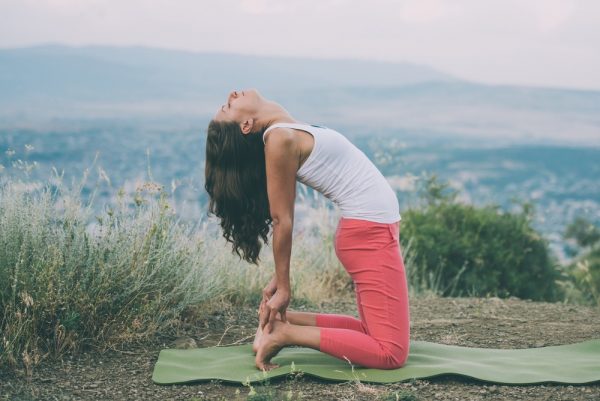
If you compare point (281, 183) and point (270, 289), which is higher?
point (281, 183)

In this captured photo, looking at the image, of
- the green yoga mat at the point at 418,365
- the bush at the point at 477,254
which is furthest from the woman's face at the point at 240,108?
the bush at the point at 477,254

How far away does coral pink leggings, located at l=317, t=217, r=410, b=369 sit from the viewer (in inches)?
165

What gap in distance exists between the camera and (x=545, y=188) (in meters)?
37.0

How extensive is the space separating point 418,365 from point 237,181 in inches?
56.4

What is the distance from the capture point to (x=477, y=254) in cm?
869

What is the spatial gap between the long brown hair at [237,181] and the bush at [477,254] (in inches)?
157

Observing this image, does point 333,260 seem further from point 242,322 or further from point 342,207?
point 342,207

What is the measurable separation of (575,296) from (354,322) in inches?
237

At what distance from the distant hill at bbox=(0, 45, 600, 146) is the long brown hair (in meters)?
45.2

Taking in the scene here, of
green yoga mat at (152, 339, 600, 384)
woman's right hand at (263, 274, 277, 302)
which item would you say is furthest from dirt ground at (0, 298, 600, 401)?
woman's right hand at (263, 274, 277, 302)

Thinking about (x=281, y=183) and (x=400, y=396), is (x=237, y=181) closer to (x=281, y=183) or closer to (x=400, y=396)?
(x=281, y=183)

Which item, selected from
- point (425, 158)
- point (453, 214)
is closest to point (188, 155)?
point (425, 158)

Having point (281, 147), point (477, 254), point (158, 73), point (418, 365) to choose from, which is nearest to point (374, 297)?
point (418, 365)

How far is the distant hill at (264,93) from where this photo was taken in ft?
206
